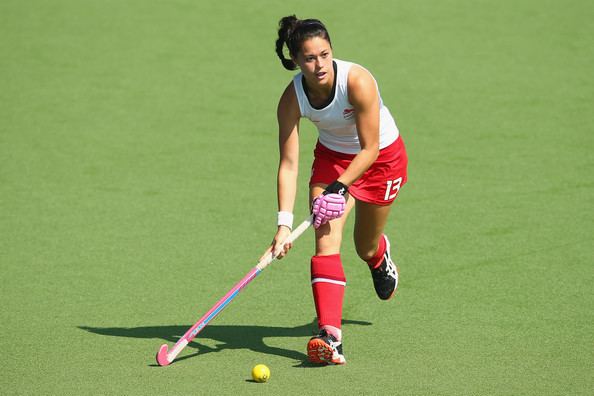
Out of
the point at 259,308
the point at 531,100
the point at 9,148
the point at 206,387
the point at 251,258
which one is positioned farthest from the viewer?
the point at 531,100

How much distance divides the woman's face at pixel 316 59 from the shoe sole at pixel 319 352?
118cm

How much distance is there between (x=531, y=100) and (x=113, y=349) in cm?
605

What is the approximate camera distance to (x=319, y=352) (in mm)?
4422

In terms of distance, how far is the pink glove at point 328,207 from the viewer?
14.8 feet

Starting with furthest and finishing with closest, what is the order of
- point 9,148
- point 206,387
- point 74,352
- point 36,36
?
point 36,36 < point 9,148 < point 74,352 < point 206,387

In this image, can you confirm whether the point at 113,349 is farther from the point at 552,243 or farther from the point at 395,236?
the point at 552,243

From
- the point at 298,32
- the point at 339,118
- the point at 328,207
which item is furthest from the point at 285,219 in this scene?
the point at 298,32

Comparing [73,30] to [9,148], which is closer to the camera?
[9,148]

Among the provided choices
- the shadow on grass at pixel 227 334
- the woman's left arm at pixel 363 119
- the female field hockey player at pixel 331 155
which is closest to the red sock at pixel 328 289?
the female field hockey player at pixel 331 155

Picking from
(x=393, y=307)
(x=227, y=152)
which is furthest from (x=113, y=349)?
(x=227, y=152)

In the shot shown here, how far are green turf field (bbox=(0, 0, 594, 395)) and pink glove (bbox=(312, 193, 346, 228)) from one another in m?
0.69

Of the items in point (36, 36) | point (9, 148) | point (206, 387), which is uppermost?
point (36, 36)

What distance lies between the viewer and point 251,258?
6.20 m

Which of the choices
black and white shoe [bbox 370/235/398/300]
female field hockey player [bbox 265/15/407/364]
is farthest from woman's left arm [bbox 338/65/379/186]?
black and white shoe [bbox 370/235/398/300]
